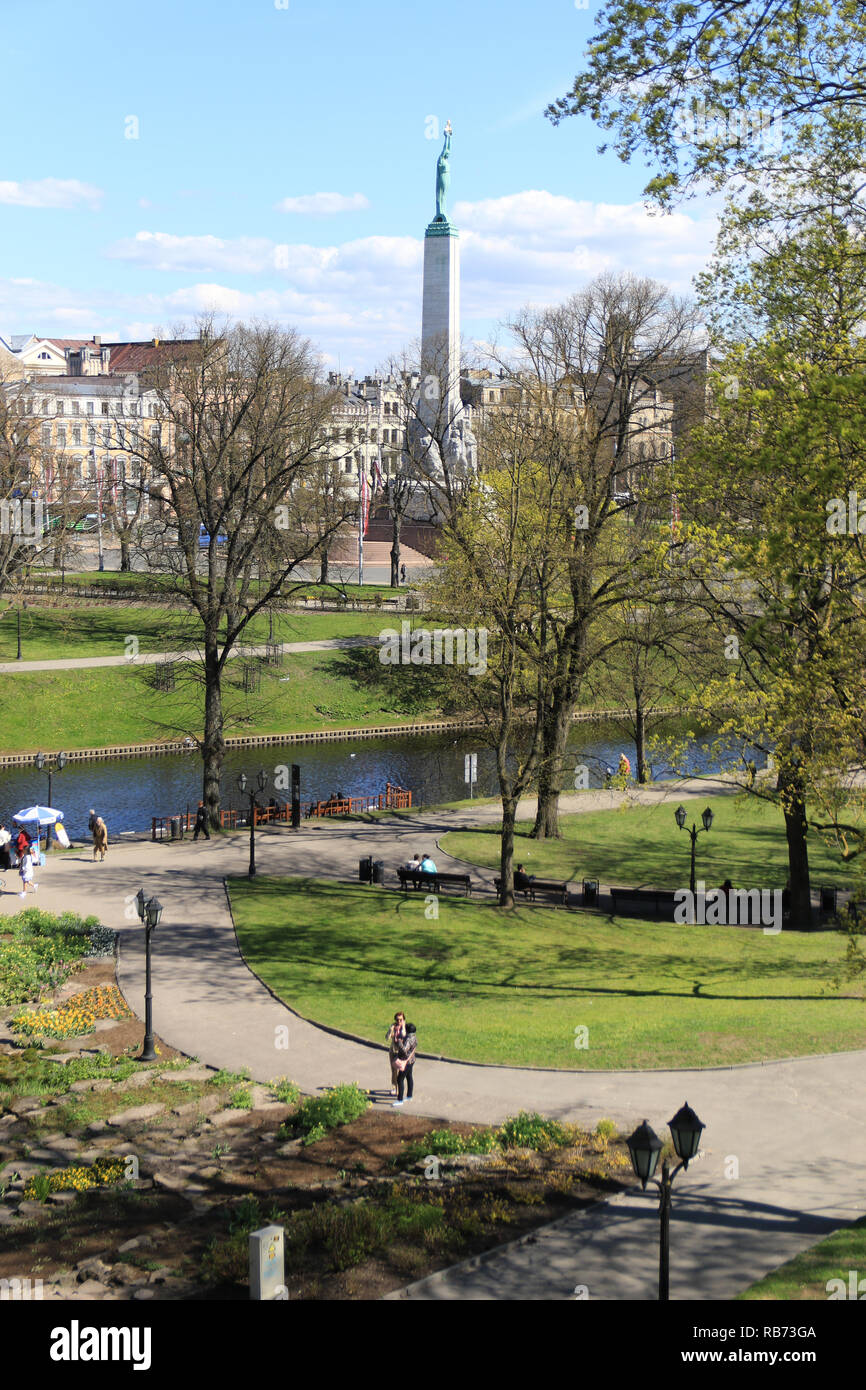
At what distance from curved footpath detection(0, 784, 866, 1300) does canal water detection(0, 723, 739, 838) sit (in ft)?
43.9

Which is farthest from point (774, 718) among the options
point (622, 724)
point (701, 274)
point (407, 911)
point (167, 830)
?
point (622, 724)

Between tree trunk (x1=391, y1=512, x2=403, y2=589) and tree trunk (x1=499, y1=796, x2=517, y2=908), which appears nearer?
tree trunk (x1=499, y1=796, x2=517, y2=908)

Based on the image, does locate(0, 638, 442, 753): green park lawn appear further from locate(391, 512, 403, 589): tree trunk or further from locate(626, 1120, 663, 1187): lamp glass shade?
locate(626, 1120, 663, 1187): lamp glass shade

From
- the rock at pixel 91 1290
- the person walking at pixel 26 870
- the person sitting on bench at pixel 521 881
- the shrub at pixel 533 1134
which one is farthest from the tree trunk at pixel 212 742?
the rock at pixel 91 1290

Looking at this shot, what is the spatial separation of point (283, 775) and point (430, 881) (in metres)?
13.1

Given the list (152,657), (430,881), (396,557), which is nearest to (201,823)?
(430,881)

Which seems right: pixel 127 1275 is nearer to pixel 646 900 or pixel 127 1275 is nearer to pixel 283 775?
pixel 646 900

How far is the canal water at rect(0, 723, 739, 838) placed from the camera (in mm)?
37656

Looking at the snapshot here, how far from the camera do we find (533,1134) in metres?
13.2

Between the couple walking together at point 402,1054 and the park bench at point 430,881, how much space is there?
998cm

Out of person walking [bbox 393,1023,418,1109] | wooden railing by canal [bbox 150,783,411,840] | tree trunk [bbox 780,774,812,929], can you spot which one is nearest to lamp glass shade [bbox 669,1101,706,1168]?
person walking [bbox 393,1023,418,1109]

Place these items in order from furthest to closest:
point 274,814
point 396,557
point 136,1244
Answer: point 396,557, point 274,814, point 136,1244

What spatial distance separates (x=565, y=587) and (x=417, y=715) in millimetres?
23355
